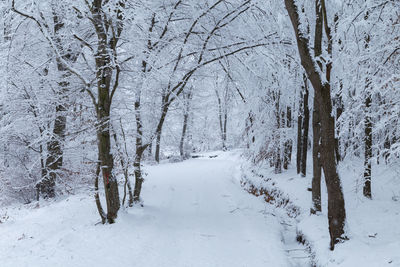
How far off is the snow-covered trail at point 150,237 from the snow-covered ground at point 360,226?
2.53 feet

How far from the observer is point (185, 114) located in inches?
398

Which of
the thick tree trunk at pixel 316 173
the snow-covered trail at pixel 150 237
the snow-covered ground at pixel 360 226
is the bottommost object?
the snow-covered trail at pixel 150 237

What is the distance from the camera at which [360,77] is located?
7.58m

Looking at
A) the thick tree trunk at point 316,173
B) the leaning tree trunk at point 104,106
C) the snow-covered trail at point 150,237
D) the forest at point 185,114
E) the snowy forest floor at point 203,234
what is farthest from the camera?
the thick tree trunk at point 316,173

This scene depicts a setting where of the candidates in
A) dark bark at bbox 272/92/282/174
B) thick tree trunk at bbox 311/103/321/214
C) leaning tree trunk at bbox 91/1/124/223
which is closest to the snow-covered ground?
thick tree trunk at bbox 311/103/321/214

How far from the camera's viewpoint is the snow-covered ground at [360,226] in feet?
17.8

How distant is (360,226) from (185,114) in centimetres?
545

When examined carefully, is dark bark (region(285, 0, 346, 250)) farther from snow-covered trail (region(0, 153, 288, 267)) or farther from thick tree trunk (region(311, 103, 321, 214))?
thick tree trunk (region(311, 103, 321, 214))

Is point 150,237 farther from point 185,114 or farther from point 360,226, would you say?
point 360,226

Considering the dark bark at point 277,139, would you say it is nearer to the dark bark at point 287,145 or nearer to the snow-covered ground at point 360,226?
the dark bark at point 287,145

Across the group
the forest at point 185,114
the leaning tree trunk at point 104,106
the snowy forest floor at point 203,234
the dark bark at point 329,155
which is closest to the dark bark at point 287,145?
the forest at point 185,114

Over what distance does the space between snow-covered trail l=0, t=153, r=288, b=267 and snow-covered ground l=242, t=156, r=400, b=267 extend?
2.53 feet

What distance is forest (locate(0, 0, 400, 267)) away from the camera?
20.9ft

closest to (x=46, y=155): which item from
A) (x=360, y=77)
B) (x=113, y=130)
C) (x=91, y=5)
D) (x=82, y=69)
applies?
(x=82, y=69)
